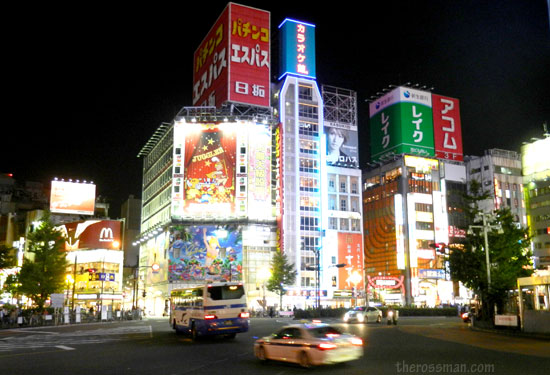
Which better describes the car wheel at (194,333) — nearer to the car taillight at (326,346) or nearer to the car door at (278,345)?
the car door at (278,345)

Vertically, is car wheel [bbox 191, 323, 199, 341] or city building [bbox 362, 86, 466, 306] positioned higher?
city building [bbox 362, 86, 466, 306]

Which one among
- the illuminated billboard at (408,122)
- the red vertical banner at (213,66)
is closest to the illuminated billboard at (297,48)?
the red vertical banner at (213,66)

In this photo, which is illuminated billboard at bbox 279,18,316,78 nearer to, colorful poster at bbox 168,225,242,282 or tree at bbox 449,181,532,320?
colorful poster at bbox 168,225,242,282

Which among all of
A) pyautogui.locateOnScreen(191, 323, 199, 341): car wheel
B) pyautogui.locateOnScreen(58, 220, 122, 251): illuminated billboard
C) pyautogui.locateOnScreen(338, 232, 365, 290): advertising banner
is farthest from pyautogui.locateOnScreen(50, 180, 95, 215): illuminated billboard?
pyautogui.locateOnScreen(191, 323, 199, 341): car wheel

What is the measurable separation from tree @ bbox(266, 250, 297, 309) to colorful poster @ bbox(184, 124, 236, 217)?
10968mm

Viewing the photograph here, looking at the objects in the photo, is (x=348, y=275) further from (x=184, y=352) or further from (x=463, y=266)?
(x=184, y=352)

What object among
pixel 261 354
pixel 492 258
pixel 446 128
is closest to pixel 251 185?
pixel 492 258

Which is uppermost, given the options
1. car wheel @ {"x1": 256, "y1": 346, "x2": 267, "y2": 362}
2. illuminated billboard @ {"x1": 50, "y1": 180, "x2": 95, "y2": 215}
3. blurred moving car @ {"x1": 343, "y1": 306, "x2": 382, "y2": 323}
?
illuminated billboard @ {"x1": 50, "y1": 180, "x2": 95, "y2": 215}

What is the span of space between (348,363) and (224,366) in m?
3.66

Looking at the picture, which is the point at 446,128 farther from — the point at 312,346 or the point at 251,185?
the point at 312,346

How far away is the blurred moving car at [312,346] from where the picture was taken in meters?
15.0

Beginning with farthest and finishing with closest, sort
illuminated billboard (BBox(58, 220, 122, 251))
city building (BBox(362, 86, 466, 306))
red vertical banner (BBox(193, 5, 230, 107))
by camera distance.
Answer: city building (BBox(362, 86, 466, 306)) → red vertical banner (BBox(193, 5, 230, 107)) → illuminated billboard (BBox(58, 220, 122, 251))

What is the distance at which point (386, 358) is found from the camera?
56.3 feet

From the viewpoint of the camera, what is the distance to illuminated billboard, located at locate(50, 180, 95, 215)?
302ft
